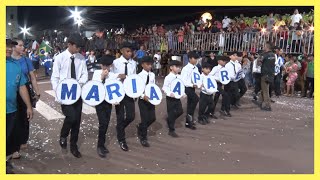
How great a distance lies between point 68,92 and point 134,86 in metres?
1.22

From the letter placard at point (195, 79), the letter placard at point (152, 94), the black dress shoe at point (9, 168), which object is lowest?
the black dress shoe at point (9, 168)

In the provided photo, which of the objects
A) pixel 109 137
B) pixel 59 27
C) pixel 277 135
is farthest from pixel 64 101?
pixel 59 27

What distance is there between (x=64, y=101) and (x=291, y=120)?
5935 millimetres

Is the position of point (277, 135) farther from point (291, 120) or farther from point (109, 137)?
point (109, 137)

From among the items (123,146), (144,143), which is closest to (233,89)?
(144,143)

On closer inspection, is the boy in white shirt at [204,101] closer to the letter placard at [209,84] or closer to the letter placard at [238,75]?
the letter placard at [209,84]

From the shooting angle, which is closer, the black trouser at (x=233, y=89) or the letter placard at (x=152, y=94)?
the letter placard at (x=152, y=94)

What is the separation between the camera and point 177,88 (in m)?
7.10

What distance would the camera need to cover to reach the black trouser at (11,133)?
183 inches

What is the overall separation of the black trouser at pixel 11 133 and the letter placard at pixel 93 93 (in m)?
1.23

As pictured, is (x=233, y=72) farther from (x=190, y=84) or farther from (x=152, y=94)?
(x=152, y=94)

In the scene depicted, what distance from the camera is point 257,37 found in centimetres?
1559

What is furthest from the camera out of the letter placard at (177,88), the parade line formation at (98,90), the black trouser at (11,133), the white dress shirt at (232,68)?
the white dress shirt at (232,68)

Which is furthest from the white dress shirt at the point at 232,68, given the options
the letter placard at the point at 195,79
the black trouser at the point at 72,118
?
the black trouser at the point at 72,118
